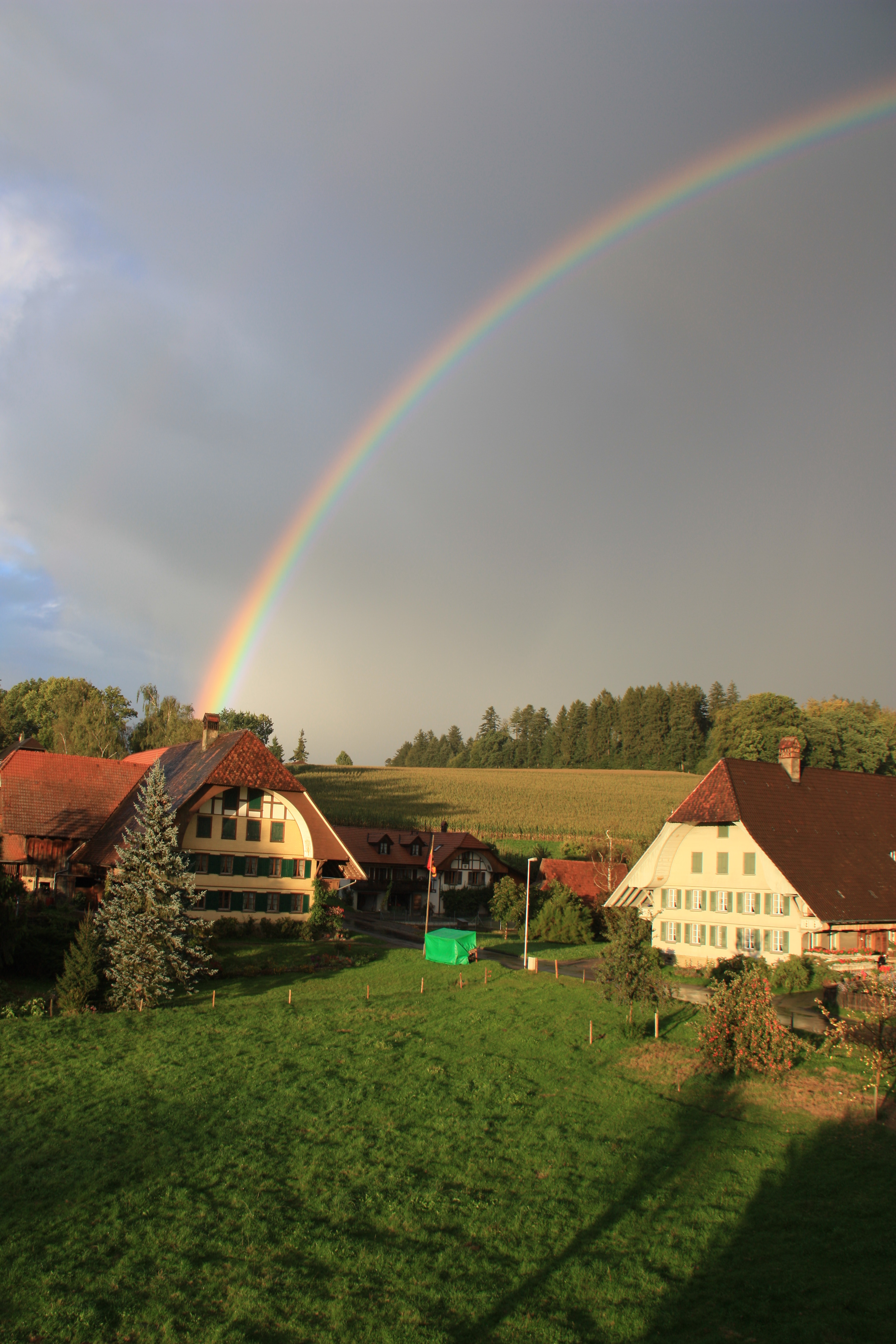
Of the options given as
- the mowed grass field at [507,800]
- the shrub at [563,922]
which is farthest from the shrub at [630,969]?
→ the mowed grass field at [507,800]

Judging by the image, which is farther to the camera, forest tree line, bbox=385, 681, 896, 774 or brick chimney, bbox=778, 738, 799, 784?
forest tree line, bbox=385, 681, 896, 774

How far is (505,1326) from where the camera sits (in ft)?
41.1

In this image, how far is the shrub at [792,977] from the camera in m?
36.8

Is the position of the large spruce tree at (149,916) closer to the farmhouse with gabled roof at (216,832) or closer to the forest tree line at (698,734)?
the farmhouse with gabled roof at (216,832)

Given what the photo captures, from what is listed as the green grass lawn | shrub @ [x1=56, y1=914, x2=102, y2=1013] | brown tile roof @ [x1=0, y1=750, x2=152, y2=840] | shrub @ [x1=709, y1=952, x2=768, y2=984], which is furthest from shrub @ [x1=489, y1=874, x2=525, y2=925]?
shrub @ [x1=56, y1=914, x2=102, y2=1013]

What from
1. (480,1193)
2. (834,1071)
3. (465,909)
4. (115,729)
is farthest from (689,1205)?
(115,729)

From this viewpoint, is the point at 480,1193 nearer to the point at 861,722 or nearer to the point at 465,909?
the point at 465,909

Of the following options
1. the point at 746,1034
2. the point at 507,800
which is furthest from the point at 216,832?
the point at 507,800

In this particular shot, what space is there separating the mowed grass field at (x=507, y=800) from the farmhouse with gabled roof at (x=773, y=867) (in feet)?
135

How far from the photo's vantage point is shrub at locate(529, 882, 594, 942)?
190 ft

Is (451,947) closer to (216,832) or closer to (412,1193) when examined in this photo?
(216,832)

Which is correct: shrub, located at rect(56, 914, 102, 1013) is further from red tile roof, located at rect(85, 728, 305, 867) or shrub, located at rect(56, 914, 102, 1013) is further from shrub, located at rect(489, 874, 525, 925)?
shrub, located at rect(489, 874, 525, 925)

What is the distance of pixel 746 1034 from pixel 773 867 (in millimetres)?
19310

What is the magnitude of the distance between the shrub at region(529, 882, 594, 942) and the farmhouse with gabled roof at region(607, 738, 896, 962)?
857 cm
